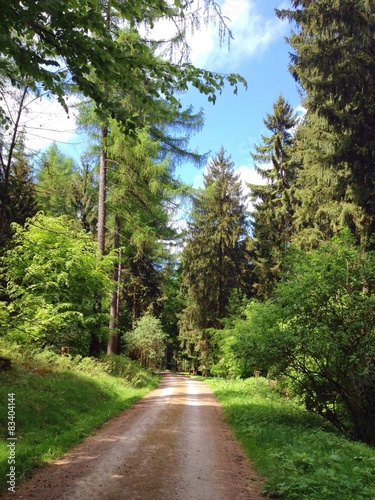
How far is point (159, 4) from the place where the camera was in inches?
148

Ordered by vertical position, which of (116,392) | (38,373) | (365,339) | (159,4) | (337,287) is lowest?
(116,392)

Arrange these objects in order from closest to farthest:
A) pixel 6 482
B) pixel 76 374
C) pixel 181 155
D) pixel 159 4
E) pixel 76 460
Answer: pixel 159 4 < pixel 6 482 < pixel 76 460 < pixel 76 374 < pixel 181 155

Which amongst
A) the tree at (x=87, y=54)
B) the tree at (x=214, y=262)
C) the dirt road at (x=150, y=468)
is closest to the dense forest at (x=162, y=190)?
the tree at (x=87, y=54)

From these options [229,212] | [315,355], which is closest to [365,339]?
[315,355]

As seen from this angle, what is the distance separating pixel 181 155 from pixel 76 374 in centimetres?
1106

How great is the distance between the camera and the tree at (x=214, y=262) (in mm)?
33781

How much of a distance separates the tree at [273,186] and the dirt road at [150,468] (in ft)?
70.6

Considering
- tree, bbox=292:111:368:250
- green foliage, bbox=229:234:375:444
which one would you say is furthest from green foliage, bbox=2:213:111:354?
tree, bbox=292:111:368:250

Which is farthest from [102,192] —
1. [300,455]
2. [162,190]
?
[300,455]

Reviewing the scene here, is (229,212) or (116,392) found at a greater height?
(229,212)

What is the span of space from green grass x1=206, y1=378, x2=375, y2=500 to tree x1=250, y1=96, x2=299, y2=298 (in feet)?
61.9

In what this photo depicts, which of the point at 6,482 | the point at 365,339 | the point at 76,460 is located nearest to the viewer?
the point at 6,482

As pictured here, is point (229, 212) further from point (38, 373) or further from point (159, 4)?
point (159, 4)

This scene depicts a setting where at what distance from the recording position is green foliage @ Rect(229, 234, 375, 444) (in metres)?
9.21
